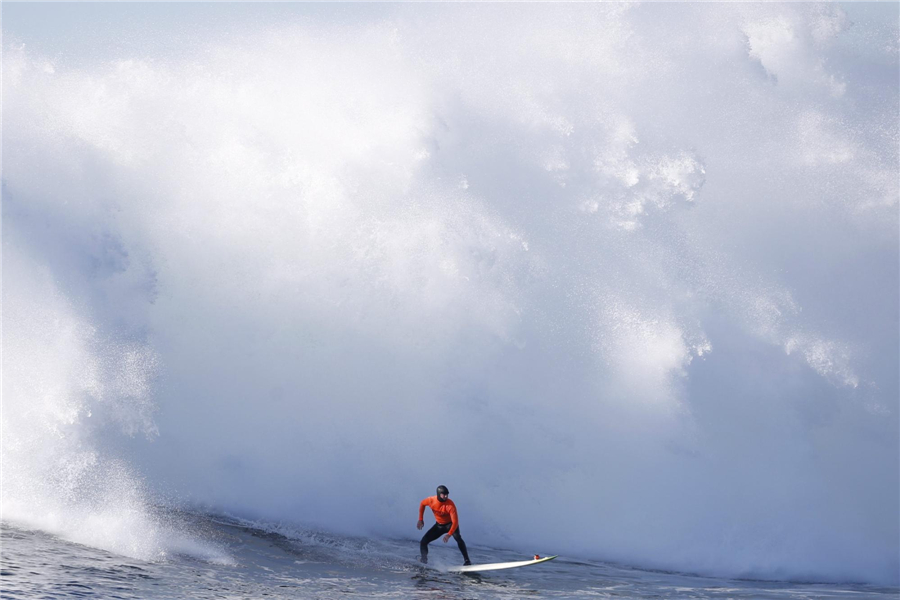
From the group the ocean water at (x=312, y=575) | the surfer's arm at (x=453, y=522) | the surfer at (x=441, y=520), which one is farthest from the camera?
the surfer at (x=441, y=520)

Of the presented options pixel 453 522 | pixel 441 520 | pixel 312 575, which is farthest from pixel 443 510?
pixel 312 575

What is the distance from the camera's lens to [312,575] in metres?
12.5

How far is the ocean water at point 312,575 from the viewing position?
33.9 ft

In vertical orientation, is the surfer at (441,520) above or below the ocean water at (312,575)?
above

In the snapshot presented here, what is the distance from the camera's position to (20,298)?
17.4 metres

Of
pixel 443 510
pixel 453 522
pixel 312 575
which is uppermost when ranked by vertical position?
pixel 443 510

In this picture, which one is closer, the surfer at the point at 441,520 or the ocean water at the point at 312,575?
the ocean water at the point at 312,575

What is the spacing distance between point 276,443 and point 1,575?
29.0ft

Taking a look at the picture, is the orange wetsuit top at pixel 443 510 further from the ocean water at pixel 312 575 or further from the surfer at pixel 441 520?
the ocean water at pixel 312 575

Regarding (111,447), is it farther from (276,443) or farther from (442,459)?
(442,459)

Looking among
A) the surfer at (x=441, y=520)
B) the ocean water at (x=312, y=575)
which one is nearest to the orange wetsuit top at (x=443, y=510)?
the surfer at (x=441, y=520)

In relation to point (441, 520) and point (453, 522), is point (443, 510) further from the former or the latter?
point (453, 522)

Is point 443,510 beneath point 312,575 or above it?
above

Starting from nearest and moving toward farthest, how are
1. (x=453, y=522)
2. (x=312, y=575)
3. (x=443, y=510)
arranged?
(x=312, y=575) < (x=453, y=522) < (x=443, y=510)
